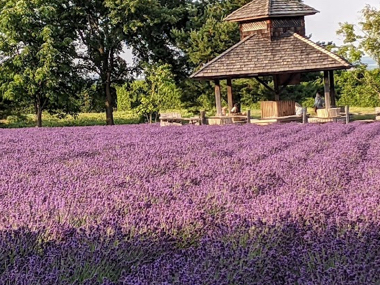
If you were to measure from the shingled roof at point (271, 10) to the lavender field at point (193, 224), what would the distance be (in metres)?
17.2

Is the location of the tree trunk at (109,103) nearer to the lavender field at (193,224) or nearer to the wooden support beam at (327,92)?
the wooden support beam at (327,92)

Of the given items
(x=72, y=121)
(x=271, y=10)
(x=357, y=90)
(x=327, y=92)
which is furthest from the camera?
(x=357, y=90)

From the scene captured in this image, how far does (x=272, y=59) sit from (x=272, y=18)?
2281 mm

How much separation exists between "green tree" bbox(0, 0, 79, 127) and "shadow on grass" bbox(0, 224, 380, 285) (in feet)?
79.2

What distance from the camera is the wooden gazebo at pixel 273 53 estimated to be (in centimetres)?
2078

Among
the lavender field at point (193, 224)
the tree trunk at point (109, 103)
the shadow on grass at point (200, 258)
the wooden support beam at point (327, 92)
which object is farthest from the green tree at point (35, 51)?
the shadow on grass at point (200, 258)

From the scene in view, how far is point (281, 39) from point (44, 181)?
1830cm

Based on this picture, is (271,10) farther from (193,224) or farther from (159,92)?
(193,224)

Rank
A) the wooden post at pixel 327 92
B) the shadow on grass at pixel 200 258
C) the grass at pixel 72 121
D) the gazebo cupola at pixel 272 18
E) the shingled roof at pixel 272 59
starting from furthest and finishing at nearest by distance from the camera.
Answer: the grass at pixel 72 121
the gazebo cupola at pixel 272 18
the wooden post at pixel 327 92
the shingled roof at pixel 272 59
the shadow on grass at pixel 200 258

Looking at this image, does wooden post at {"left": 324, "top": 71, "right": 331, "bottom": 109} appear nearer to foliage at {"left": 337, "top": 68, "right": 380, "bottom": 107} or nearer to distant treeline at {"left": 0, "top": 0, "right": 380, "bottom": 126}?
distant treeline at {"left": 0, "top": 0, "right": 380, "bottom": 126}

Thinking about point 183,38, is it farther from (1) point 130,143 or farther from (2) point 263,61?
(1) point 130,143

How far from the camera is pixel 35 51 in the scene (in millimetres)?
27594

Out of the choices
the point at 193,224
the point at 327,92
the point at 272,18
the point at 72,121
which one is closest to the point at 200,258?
the point at 193,224

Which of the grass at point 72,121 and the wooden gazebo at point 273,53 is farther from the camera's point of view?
the grass at point 72,121
